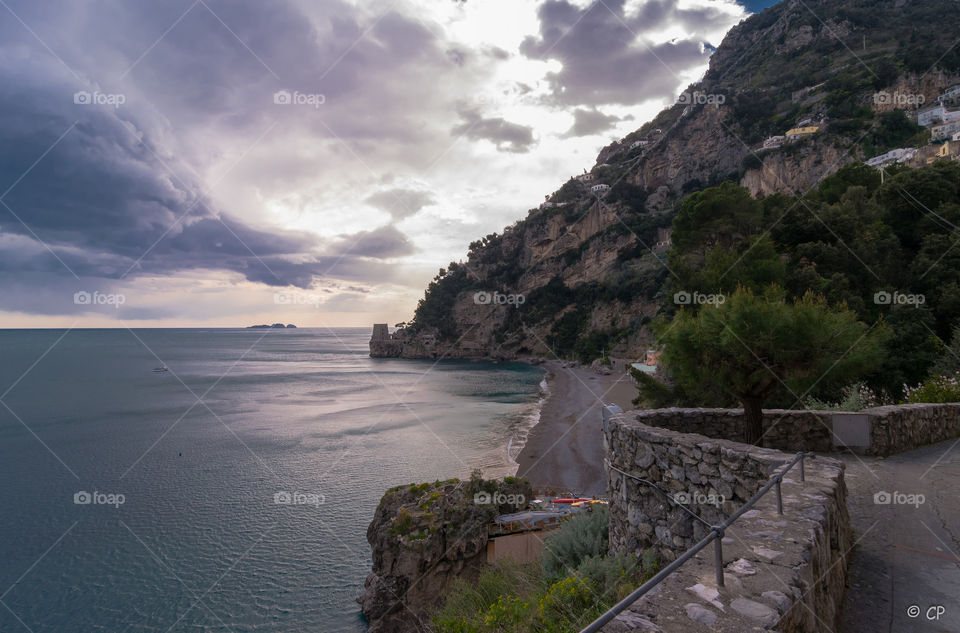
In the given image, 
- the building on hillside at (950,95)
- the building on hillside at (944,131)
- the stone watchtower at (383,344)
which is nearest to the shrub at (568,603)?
the building on hillside at (944,131)

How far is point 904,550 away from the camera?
421 cm

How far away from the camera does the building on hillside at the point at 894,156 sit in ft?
156

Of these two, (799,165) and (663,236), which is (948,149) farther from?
(663,236)

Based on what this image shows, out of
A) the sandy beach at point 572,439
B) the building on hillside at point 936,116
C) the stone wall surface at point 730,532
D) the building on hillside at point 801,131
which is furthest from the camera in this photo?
the building on hillside at point 801,131

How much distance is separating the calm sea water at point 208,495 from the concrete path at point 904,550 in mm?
11637

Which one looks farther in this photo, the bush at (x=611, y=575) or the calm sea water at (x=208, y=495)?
the calm sea water at (x=208, y=495)

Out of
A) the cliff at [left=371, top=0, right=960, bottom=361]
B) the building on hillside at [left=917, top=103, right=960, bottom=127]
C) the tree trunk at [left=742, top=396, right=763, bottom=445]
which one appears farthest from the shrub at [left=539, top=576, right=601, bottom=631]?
the building on hillside at [left=917, top=103, right=960, bottom=127]

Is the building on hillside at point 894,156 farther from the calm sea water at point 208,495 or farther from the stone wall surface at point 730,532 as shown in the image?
the stone wall surface at point 730,532

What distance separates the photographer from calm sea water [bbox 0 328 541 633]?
13.2 meters

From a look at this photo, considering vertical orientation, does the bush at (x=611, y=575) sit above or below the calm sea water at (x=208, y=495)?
above

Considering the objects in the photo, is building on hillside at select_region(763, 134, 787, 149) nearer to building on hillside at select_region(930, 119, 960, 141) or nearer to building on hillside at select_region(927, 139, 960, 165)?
building on hillside at select_region(930, 119, 960, 141)

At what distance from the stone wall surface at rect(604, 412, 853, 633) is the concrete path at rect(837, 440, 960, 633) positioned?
0.59 ft

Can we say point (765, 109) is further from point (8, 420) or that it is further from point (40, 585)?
point (8, 420)

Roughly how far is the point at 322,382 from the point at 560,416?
44.2 meters
